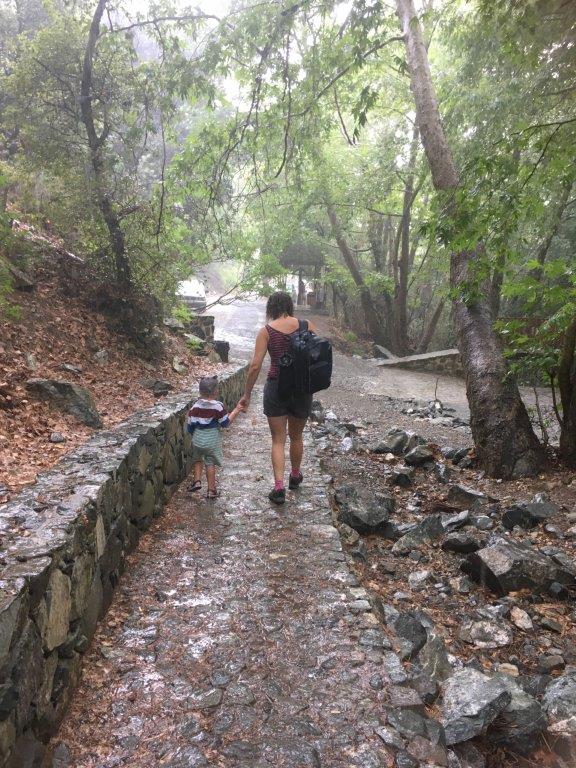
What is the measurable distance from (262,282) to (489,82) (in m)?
6.33

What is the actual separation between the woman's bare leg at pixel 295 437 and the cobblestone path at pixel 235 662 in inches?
33.2

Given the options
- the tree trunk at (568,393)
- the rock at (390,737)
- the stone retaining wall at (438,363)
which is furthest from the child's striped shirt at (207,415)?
the stone retaining wall at (438,363)

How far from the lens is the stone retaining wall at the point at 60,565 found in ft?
5.48

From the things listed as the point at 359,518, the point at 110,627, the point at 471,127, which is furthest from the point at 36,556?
the point at 471,127

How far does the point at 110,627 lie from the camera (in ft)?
8.59

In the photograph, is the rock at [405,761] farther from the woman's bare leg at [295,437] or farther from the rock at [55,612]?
the woman's bare leg at [295,437]

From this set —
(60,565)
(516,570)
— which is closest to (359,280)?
(516,570)

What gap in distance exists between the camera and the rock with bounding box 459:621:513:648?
2.87 m

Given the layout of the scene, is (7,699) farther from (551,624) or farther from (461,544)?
(461,544)

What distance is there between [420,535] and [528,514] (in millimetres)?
961

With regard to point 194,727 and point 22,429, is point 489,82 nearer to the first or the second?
point 22,429

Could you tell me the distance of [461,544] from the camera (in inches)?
153

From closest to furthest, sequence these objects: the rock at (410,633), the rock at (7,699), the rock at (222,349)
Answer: the rock at (7,699) < the rock at (410,633) < the rock at (222,349)

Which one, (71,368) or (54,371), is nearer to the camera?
(54,371)
